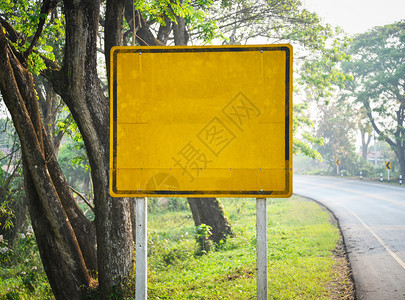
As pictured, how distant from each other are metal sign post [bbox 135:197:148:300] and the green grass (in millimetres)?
3216

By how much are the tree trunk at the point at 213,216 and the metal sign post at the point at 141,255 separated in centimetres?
817

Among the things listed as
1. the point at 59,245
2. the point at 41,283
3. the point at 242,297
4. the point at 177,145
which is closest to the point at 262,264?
the point at 177,145

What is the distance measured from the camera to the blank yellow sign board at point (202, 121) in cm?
326

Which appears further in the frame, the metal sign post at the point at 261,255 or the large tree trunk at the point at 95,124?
the large tree trunk at the point at 95,124

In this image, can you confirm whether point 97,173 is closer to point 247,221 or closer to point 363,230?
point 363,230

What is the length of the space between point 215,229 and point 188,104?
28.9 ft

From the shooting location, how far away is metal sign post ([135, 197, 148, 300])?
329 centimetres

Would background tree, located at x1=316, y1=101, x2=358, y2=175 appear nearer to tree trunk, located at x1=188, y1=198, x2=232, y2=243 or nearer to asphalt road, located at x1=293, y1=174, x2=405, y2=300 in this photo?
asphalt road, located at x1=293, y1=174, x2=405, y2=300

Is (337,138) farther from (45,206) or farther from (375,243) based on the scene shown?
(45,206)

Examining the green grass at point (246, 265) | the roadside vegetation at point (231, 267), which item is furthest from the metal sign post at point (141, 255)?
the green grass at point (246, 265)

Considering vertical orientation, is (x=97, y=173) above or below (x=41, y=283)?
above

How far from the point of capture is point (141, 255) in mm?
3314

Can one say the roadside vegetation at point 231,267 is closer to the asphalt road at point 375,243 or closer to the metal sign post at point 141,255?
the asphalt road at point 375,243

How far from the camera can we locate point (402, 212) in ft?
51.0
